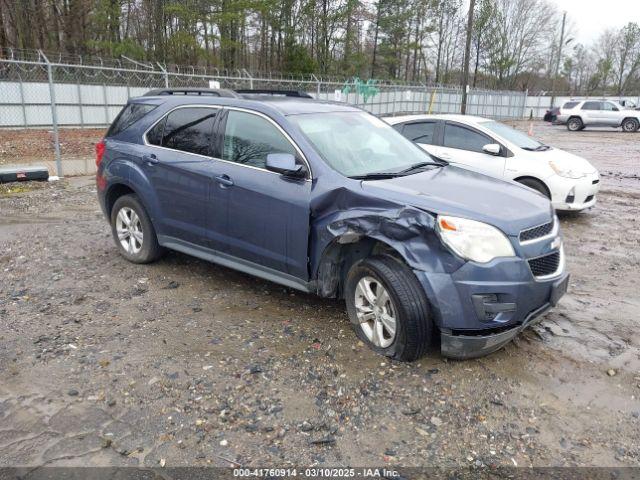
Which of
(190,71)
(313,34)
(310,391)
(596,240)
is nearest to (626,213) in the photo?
(596,240)

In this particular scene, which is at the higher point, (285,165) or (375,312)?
(285,165)

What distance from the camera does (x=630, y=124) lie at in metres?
31.9

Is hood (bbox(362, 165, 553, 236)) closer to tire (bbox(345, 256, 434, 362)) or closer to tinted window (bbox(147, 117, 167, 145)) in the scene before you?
tire (bbox(345, 256, 434, 362))

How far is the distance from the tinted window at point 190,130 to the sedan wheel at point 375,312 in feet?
6.54

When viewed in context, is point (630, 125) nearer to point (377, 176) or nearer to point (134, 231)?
point (377, 176)

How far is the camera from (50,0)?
28422 millimetres

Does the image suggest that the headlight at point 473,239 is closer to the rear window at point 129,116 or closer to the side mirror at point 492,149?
the rear window at point 129,116

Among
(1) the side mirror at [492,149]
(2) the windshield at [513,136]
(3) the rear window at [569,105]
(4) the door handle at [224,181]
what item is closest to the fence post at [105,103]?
(2) the windshield at [513,136]

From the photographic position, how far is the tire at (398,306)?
138 inches

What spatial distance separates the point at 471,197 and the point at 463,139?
5.27 m

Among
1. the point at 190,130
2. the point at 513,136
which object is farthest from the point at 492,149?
the point at 190,130

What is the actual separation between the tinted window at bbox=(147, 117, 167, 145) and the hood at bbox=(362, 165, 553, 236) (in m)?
2.41

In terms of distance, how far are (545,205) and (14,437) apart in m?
3.82

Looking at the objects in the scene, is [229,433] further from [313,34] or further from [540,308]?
[313,34]
